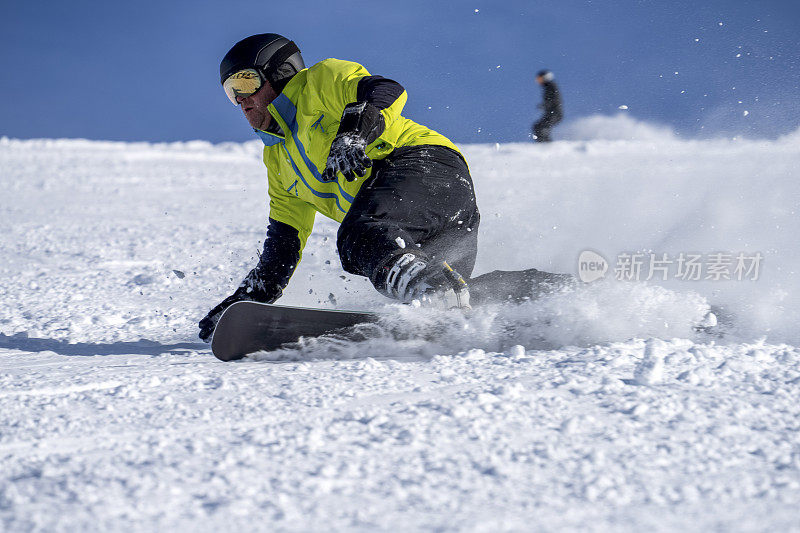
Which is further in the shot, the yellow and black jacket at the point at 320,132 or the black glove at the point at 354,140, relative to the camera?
the yellow and black jacket at the point at 320,132

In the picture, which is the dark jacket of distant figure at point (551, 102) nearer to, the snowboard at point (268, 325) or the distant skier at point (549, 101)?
the distant skier at point (549, 101)

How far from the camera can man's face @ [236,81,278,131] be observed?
263cm

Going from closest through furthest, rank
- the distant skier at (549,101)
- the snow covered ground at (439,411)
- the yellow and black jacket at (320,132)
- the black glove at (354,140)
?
the snow covered ground at (439,411), the black glove at (354,140), the yellow and black jacket at (320,132), the distant skier at (549,101)

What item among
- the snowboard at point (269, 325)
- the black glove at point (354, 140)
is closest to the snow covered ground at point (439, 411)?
the snowboard at point (269, 325)

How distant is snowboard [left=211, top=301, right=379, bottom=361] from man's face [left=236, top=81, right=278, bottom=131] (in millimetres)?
934

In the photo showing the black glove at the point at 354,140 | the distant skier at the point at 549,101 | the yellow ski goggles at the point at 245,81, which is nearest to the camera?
the black glove at the point at 354,140

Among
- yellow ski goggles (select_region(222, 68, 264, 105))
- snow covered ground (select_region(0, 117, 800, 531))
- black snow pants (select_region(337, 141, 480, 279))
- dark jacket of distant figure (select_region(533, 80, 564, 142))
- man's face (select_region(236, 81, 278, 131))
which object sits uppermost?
dark jacket of distant figure (select_region(533, 80, 564, 142))

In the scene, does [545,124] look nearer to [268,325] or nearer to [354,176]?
[354,176]

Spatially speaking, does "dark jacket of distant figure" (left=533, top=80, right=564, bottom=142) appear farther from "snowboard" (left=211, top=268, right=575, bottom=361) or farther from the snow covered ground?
"snowboard" (left=211, top=268, right=575, bottom=361)

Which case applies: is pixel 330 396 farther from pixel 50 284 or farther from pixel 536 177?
pixel 536 177

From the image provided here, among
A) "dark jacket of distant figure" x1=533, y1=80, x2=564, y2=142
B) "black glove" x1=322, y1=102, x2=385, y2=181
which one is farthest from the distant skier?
"black glove" x1=322, y1=102, x2=385, y2=181

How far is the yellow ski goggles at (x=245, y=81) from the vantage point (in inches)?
103

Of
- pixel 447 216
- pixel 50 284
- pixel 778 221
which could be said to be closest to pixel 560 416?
pixel 447 216

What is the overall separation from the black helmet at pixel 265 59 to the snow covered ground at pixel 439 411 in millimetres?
1049
